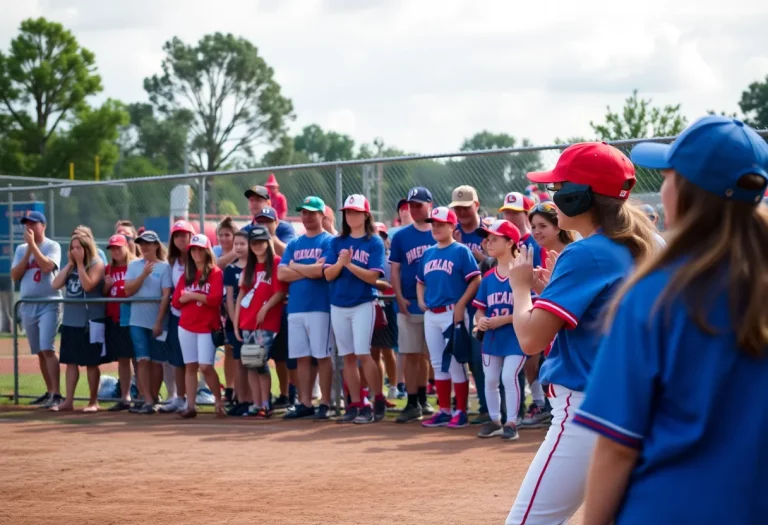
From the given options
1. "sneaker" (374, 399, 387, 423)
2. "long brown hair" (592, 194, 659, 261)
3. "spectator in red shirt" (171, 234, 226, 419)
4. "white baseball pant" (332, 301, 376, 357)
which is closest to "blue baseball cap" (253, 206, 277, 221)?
"spectator in red shirt" (171, 234, 226, 419)

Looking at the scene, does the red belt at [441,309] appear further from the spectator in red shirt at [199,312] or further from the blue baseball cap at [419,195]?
the spectator in red shirt at [199,312]

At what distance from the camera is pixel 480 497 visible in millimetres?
6703

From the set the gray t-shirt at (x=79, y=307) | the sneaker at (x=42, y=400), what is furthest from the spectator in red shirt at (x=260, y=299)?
the sneaker at (x=42, y=400)

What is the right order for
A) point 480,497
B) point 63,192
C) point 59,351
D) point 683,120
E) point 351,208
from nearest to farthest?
point 480,497, point 351,208, point 59,351, point 63,192, point 683,120

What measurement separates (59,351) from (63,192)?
314cm

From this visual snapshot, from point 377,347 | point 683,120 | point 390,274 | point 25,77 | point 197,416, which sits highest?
point 25,77

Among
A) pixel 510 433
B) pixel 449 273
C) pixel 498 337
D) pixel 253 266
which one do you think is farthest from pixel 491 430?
pixel 253 266

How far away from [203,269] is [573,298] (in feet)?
27.8

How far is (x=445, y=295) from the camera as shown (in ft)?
32.6

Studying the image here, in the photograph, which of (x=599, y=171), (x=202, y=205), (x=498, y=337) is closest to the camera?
(x=599, y=171)

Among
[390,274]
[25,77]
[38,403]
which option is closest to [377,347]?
[390,274]

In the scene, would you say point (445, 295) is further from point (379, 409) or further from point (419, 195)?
point (379, 409)

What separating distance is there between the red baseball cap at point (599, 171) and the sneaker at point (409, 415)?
7.32 meters

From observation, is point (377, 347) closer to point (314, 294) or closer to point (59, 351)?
point (314, 294)
